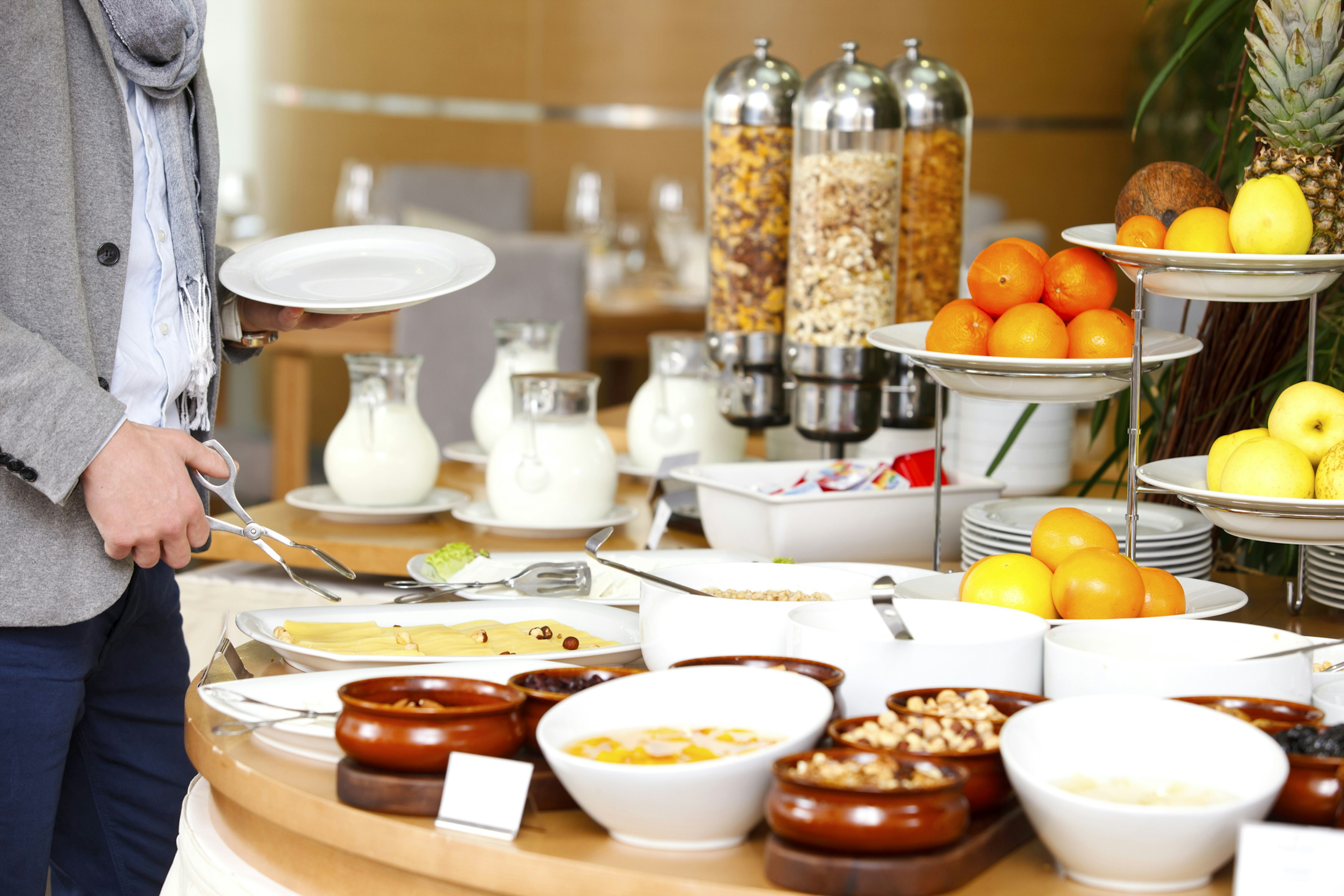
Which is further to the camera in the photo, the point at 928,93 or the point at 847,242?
the point at 928,93

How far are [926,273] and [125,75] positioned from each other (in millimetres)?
1165

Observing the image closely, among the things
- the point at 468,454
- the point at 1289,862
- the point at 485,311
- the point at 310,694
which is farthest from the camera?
the point at 485,311

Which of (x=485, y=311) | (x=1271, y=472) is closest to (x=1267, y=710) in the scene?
(x=1271, y=472)

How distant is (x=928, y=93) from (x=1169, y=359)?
81cm

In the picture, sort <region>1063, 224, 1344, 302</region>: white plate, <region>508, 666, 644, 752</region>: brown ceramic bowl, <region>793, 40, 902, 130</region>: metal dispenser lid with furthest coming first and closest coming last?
<region>793, 40, 902, 130</region>: metal dispenser lid → <region>1063, 224, 1344, 302</region>: white plate → <region>508, 666, 644, 752</region>: brown ceramic bowl

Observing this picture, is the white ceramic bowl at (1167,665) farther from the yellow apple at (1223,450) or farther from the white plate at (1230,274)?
the white plate at (1230,274)

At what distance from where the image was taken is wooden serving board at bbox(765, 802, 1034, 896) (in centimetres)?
77

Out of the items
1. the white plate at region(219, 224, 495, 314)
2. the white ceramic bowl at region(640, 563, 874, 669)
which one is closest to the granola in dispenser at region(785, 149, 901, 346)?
the white plate at region(219, 224, 495, 314)

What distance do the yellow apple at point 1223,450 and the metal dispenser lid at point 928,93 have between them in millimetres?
891

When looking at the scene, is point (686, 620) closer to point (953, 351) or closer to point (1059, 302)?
point (953, 351)

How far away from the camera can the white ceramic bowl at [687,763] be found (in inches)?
32.0

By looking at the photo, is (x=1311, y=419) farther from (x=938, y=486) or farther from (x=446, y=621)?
(x=446, y=621)

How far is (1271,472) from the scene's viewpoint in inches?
45.2

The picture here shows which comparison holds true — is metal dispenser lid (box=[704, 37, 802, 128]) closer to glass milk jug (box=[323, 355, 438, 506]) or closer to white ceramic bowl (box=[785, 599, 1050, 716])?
glass milk jug (box=[323, 355, 438, 506])
